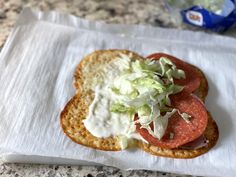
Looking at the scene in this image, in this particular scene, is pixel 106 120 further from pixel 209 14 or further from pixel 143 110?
pixel 209 14

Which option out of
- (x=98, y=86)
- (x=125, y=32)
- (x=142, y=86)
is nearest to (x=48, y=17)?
(x=125, y=32)

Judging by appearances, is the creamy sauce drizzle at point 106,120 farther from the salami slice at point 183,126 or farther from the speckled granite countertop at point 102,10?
the speckled granite countertop at point 102,10

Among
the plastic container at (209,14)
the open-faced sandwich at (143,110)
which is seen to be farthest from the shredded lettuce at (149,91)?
the plastic container at (209,14)

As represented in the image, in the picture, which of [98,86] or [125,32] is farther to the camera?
[125,32]

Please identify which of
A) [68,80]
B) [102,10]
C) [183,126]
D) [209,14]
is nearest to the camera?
[183,126]

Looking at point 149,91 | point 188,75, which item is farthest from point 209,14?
point 149,91

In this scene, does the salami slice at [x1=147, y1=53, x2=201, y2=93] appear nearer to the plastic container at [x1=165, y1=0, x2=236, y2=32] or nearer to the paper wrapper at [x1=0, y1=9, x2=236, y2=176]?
the paper wrapper at [x1=0, y1=9, x2=236, y2=176]

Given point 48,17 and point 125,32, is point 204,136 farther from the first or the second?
point 48,17
